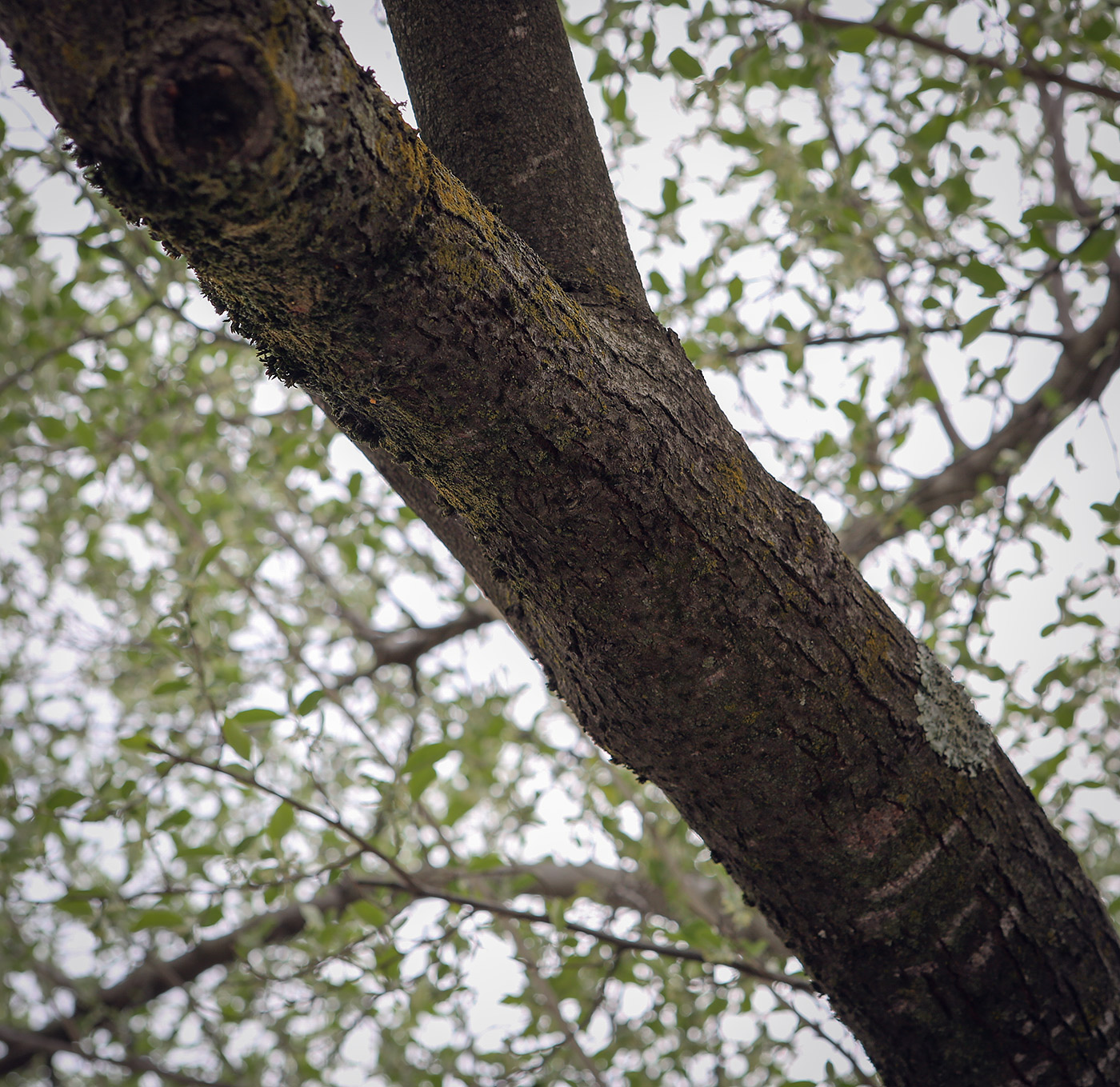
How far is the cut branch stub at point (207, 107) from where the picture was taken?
453 millimetres

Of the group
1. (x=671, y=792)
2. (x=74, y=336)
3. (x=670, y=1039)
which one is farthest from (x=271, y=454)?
(x=670, y=1039)

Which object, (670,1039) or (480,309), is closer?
(480,309)

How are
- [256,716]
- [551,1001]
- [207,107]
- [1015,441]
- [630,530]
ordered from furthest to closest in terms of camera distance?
[1015,441] < [551,1001] < [256,716] < [630,530] < [207,107]

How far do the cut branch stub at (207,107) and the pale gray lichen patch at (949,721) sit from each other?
33.8 inches

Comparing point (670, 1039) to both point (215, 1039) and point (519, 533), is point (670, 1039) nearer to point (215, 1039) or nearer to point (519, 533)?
point (215, 1039)

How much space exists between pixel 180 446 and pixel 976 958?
255 centimetres

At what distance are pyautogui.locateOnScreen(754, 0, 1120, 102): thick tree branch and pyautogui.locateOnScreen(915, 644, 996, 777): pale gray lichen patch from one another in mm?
1237

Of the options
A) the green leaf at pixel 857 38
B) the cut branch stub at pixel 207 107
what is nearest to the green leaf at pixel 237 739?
the cut branch stub at pixel 207 107

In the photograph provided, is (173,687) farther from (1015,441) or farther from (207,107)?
(1015,441)

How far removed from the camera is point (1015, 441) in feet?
7.97

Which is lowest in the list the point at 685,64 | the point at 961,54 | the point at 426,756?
the point at 426,756

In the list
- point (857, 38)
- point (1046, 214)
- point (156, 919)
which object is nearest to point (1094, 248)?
point (1046, 214)

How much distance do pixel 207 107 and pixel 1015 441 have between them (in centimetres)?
254

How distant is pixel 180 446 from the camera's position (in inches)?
103
